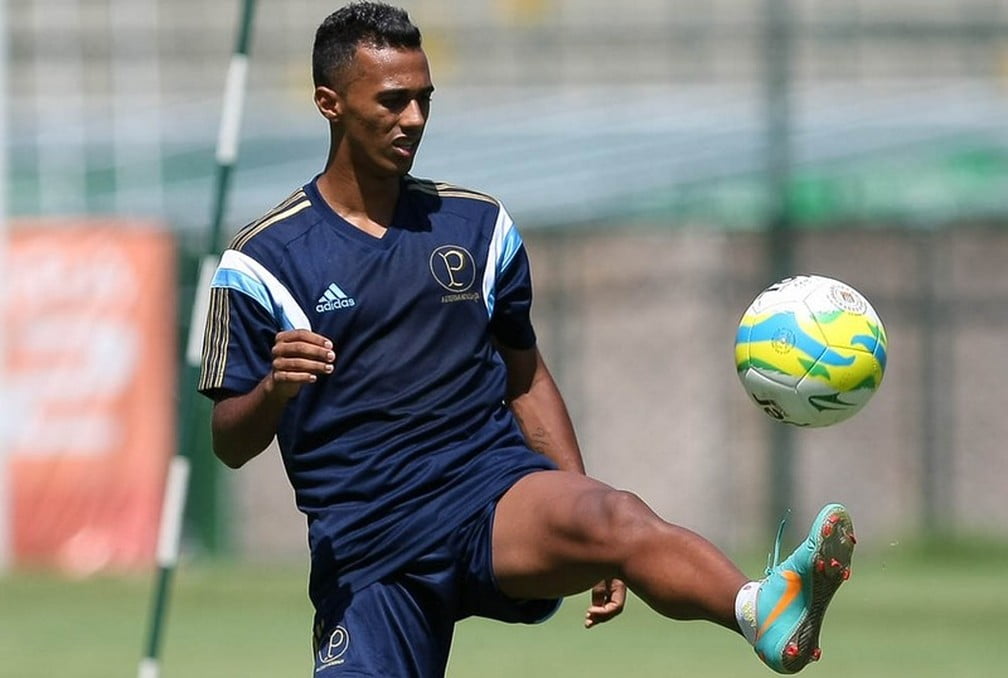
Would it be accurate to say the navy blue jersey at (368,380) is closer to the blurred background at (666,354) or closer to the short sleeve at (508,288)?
the short sleeve at (508,288)

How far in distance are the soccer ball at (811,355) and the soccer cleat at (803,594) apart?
743 mm

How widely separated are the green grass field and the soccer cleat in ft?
18.7

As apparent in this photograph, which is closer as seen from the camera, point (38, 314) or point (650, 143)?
point (38, 314)

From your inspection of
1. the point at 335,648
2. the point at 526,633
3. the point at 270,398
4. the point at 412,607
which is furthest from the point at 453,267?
the point at 526,633

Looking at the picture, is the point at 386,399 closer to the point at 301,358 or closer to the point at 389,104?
the point at 301,358

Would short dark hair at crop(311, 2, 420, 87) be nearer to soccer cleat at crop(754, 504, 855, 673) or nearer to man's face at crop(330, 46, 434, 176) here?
man's face at crop(330, 46, 434, 176)

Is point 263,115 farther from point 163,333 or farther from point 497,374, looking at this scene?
point 497,374

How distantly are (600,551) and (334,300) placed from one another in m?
1.06

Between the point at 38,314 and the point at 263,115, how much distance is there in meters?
9.73

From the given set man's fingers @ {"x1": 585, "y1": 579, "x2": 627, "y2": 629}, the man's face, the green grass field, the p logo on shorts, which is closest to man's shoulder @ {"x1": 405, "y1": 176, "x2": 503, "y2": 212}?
the man's face

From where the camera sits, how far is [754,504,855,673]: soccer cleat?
211 inches

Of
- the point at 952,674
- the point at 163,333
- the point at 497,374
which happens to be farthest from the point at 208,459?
the point at 497,374

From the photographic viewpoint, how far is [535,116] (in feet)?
87.2

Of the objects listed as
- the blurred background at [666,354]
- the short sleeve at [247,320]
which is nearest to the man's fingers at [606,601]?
the short sleeve at [247,320]
